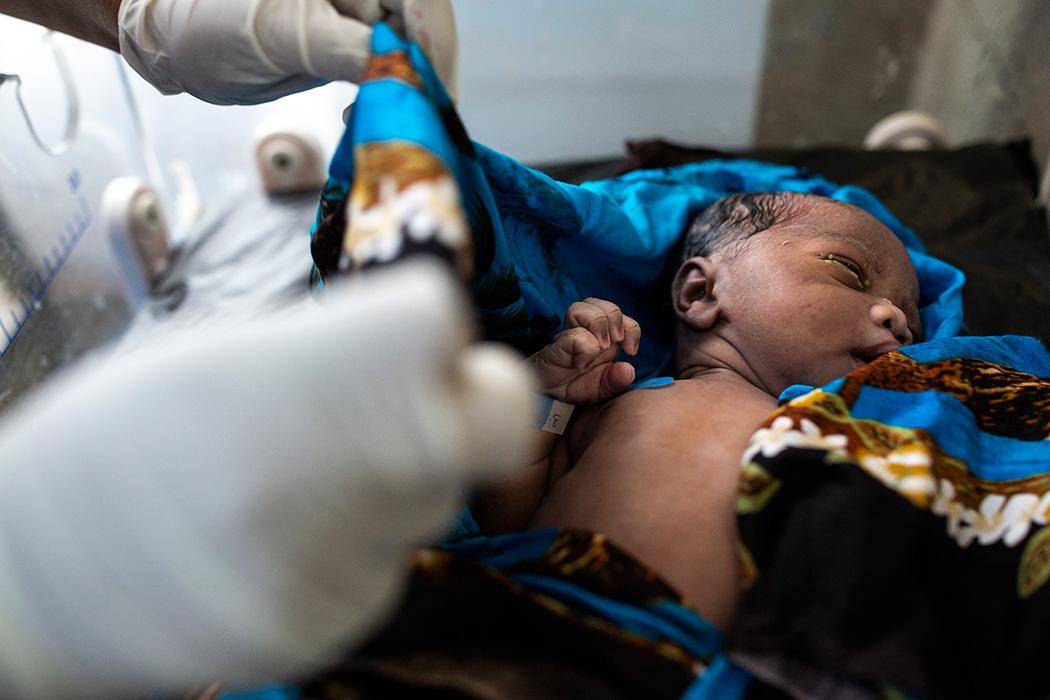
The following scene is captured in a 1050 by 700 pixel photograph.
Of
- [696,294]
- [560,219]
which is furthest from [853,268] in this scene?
[560,219]

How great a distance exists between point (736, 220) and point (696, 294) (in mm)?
119

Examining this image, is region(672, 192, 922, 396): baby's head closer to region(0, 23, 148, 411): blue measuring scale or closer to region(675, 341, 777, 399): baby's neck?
region(675, 341, 777, 399): baby's neck

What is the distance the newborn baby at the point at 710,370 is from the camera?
68cm

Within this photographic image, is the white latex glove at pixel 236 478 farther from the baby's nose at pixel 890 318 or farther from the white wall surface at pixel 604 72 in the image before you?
the white wall surface at pixel 604 72

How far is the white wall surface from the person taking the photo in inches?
74.9

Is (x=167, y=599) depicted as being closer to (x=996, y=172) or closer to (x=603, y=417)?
(x=603, y=417)

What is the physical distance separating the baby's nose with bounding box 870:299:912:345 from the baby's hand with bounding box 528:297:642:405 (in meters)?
0.27

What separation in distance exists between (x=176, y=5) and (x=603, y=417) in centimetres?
57

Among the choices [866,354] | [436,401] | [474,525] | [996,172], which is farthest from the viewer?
[996,172]

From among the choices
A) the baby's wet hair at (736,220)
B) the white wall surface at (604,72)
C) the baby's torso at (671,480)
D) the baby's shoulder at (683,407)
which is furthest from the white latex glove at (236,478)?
the white wall surface at (604,72)

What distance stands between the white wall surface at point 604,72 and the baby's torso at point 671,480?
130 centimetres

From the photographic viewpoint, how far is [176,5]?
2.22ft

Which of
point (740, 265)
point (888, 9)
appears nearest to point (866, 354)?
point (740, 265)

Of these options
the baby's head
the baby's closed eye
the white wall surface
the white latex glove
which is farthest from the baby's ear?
the white wall surface
